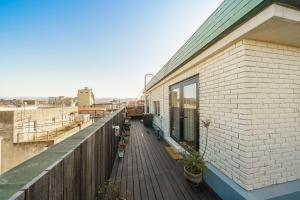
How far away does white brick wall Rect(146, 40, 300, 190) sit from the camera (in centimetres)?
264

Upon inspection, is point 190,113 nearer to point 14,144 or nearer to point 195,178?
point 195,178

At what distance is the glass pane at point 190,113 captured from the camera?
4.78 m

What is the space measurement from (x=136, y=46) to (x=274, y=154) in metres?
10.5

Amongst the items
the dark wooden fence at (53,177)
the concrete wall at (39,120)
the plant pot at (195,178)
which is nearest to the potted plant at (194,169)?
the plant pot at (195,178)

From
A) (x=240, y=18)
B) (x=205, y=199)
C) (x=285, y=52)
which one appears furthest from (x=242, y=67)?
(x=205, y=199)

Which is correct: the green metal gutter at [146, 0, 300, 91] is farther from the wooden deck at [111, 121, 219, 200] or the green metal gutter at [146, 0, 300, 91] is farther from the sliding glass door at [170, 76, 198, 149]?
the wooden deck at [111, 121, 219, 200]

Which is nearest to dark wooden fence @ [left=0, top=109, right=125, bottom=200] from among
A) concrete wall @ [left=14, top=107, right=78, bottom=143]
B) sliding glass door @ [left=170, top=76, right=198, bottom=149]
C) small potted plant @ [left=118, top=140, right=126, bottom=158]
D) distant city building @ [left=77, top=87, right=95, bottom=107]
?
small potted plant @ [left=118, top=140, right=126, bottom=158]

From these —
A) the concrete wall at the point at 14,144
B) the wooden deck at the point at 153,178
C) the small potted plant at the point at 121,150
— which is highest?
the small potted plant at the point at 121,150

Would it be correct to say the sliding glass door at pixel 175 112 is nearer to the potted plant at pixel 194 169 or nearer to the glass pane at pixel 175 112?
the glass pane at pixel 175 112

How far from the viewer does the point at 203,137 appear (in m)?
4.09

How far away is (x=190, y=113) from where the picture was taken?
5145 mm

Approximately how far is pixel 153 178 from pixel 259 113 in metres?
2.60

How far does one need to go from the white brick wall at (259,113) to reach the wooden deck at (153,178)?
877mm

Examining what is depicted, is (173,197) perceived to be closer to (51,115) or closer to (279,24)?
(279,24)
